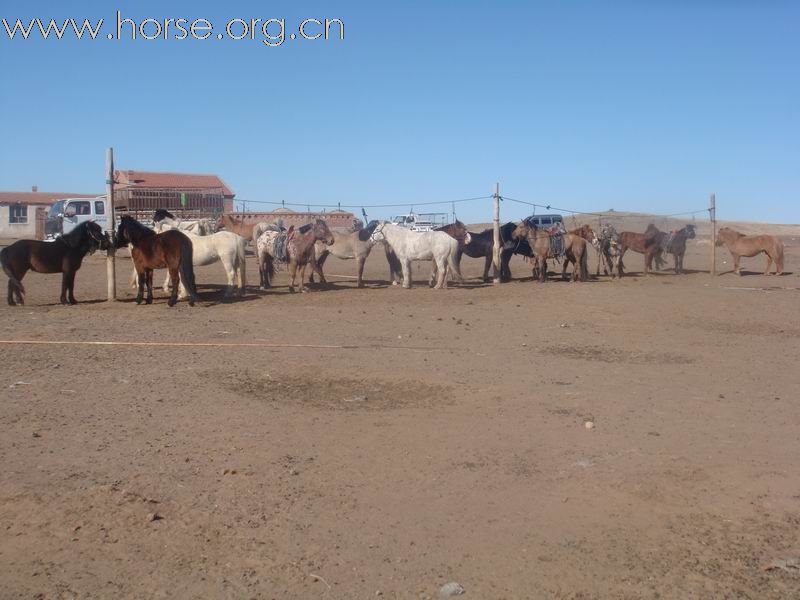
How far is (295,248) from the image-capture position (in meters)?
19.2

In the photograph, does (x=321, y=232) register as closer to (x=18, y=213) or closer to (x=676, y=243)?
(x=676, y=243)

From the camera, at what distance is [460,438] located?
7.07 metres

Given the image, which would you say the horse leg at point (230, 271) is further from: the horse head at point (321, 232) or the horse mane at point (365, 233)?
the horse mane at point (365, 233)

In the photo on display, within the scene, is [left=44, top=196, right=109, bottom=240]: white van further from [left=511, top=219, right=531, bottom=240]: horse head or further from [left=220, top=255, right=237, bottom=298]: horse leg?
[left=511, top=219, right=531, bottom=240]: horse head

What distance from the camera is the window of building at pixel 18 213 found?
53.7 m

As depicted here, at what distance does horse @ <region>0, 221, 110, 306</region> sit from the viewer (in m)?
15.4

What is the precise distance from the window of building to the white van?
77.5 ft

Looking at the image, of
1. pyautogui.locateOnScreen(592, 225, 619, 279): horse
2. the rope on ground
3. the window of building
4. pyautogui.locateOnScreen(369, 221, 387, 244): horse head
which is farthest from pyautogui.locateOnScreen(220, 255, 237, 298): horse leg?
the window of building

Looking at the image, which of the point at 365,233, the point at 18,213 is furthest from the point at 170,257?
the point at 18,213

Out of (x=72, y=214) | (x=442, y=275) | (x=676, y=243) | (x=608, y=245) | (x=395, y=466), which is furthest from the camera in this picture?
(x=72, y=214)

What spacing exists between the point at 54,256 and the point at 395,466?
1189 cm

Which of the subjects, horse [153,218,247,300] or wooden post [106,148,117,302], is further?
horse [153,218,247,300]

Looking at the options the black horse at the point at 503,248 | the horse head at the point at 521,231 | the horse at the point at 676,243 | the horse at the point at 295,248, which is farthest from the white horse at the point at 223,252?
the horse at the point at 676,243

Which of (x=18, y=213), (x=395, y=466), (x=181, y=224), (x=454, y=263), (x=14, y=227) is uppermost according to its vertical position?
(x=18, y=213)
